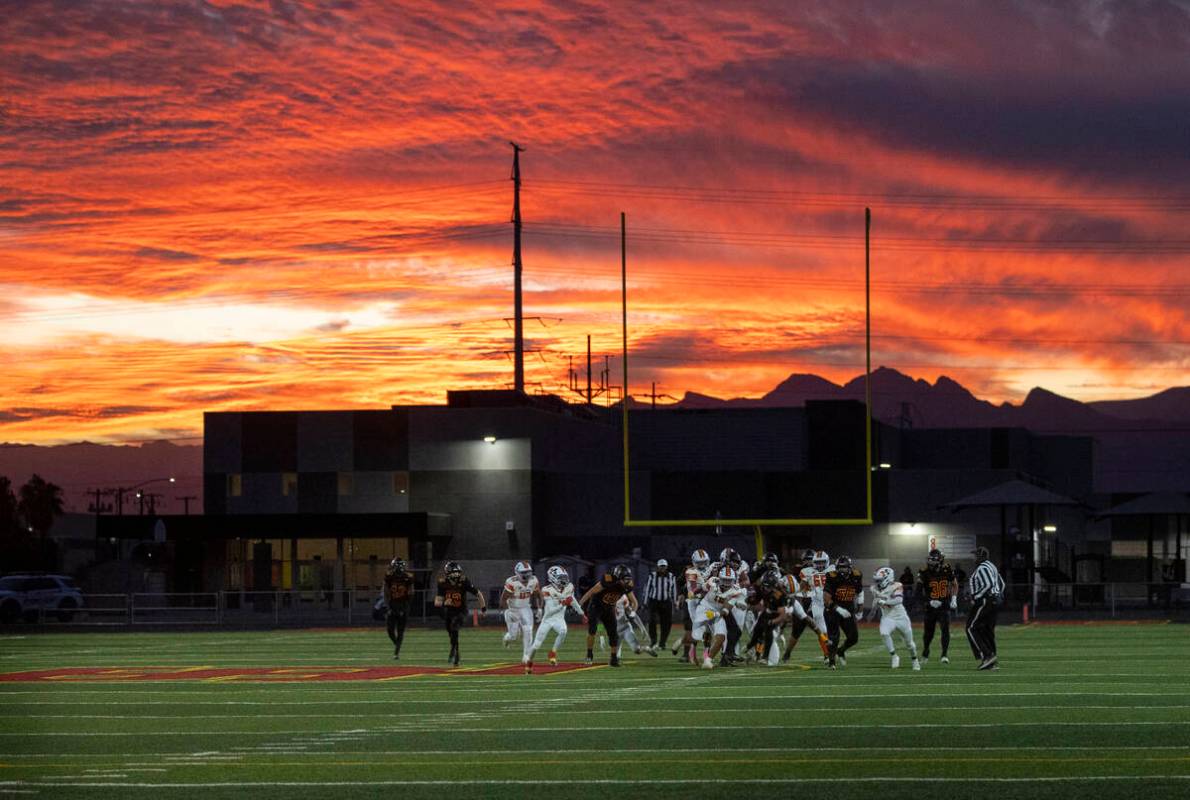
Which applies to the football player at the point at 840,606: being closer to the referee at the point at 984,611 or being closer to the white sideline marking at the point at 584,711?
the referee at the point at 984,611

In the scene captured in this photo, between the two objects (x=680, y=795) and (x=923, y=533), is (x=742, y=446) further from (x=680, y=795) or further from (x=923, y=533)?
(x=680, y=795)

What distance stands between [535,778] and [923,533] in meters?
54.6

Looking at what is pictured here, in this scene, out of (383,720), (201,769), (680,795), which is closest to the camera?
(680,795)

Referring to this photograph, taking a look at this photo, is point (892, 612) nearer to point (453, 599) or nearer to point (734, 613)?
point (734, 613)

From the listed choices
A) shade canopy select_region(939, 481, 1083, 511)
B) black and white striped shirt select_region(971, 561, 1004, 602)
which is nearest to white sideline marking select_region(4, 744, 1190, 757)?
black and white striped shirt select_region(971, 561, 1004, 602)

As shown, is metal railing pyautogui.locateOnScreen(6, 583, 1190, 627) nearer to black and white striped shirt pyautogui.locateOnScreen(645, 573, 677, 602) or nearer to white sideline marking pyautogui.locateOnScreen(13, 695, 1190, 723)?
black and white striped shirt pyautogui.locateOnScreen(645, 573, 677, 602)

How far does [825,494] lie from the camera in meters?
70.1

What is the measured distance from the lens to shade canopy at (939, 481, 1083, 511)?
5412cm

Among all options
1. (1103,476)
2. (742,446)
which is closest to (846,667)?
(742,446)

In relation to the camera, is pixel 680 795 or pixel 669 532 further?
pixel 669 532

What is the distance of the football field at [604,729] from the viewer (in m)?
13.4

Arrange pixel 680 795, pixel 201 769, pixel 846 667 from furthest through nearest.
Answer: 1. pixel 846 667
2. pixel 201 769
3. pixel 680 795

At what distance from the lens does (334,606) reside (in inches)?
2174

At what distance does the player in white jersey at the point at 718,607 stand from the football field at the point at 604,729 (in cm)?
66
